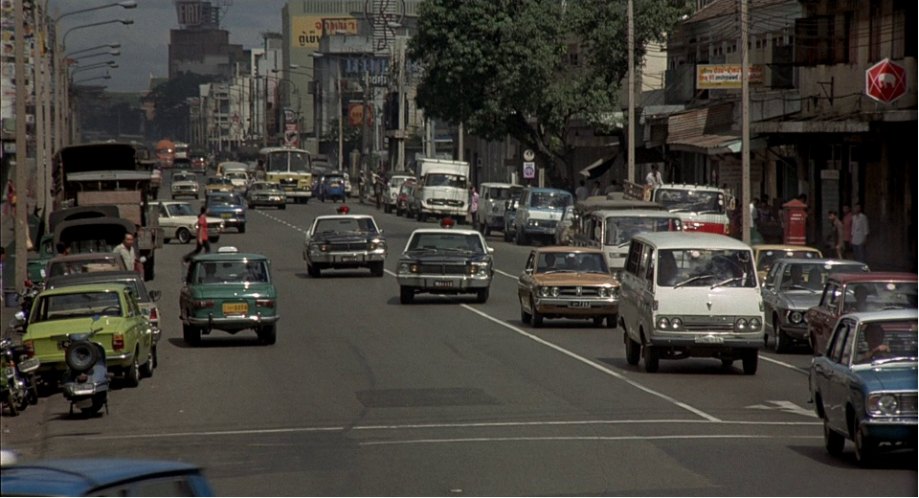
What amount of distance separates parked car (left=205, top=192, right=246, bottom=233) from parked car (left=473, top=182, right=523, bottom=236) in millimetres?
9808

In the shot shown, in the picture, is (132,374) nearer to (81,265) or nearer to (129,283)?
(129,283)

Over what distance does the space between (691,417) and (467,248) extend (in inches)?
718

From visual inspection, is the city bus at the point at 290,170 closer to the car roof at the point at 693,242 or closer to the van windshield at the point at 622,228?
the van windshield at the point at 622,228

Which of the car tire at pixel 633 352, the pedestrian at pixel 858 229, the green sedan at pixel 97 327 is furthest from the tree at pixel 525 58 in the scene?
the green sedan at pixel 97 327

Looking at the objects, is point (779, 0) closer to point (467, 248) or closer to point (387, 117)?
point (467, 248)

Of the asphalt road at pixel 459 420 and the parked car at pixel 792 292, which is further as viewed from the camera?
the parked car at pixel 792 292

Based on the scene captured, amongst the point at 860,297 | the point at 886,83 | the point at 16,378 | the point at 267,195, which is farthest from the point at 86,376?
the point at 267,195

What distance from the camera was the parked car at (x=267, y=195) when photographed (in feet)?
302

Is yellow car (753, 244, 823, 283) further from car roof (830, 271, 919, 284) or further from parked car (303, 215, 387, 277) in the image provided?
parked car (303, 215, 387, 277)

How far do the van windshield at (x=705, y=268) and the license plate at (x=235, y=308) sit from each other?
7664mm

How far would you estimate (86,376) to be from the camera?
20516 millimetres

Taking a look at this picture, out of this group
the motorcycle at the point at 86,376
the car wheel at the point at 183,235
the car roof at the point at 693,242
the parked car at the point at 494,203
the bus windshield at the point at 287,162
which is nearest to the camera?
the motorcycle at the point at 86,376

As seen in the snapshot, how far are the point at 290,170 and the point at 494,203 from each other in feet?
112

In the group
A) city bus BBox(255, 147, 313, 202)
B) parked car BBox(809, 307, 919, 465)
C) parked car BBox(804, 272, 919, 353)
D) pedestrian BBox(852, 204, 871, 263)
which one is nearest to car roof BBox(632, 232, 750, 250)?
parked car BBox(804, 272, 919, 353)
